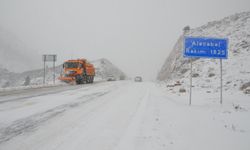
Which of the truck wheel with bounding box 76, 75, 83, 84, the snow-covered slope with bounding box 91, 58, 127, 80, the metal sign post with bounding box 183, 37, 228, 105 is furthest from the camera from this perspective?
the snow-covered slope with bounding box 91, 58, 127, 80

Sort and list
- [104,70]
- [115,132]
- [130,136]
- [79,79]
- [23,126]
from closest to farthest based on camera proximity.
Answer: [130,136] < [115,132] < [23,126] < [79,79] < [104,70]

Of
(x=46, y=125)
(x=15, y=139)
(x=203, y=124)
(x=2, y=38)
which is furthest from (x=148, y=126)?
(x=2, y=38)

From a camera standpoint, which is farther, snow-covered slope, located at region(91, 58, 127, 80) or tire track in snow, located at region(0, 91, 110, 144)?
snow-covered slope, located at region(91, 58, 127, 80)

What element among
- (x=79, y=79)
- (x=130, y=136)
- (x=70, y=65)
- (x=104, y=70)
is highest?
(x=104, y=70)

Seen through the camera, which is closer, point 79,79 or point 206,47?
point 206,47

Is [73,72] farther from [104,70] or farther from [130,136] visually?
[104,70]

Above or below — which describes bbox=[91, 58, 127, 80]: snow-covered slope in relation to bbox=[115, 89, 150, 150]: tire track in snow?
above

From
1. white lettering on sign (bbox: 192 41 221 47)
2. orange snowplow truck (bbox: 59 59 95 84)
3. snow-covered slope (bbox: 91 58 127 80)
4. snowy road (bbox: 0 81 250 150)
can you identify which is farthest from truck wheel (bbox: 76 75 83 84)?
snow-covered slope (bbox: 91 58 127 80)

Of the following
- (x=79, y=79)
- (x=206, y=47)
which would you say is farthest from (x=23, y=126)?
(x=79, y=79)

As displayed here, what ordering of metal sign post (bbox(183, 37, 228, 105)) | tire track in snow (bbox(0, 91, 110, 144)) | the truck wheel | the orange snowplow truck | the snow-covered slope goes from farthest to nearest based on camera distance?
the snow-covered slope, the truck wheel, the orange snowplow truck, metal sign post (bbox(183, 37, 228, 105)), tire track in snow (bbox(0, 91, 110, 144))

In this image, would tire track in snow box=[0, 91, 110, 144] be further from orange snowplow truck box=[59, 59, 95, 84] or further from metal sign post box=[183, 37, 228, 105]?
orange snowplow truck box=[59, 59, 95, 84]

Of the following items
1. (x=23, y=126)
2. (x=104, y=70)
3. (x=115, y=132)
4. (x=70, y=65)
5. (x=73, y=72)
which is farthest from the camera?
(x=104, y=70)

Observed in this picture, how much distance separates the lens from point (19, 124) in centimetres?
446

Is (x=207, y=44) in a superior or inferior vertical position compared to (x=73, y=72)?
superior
